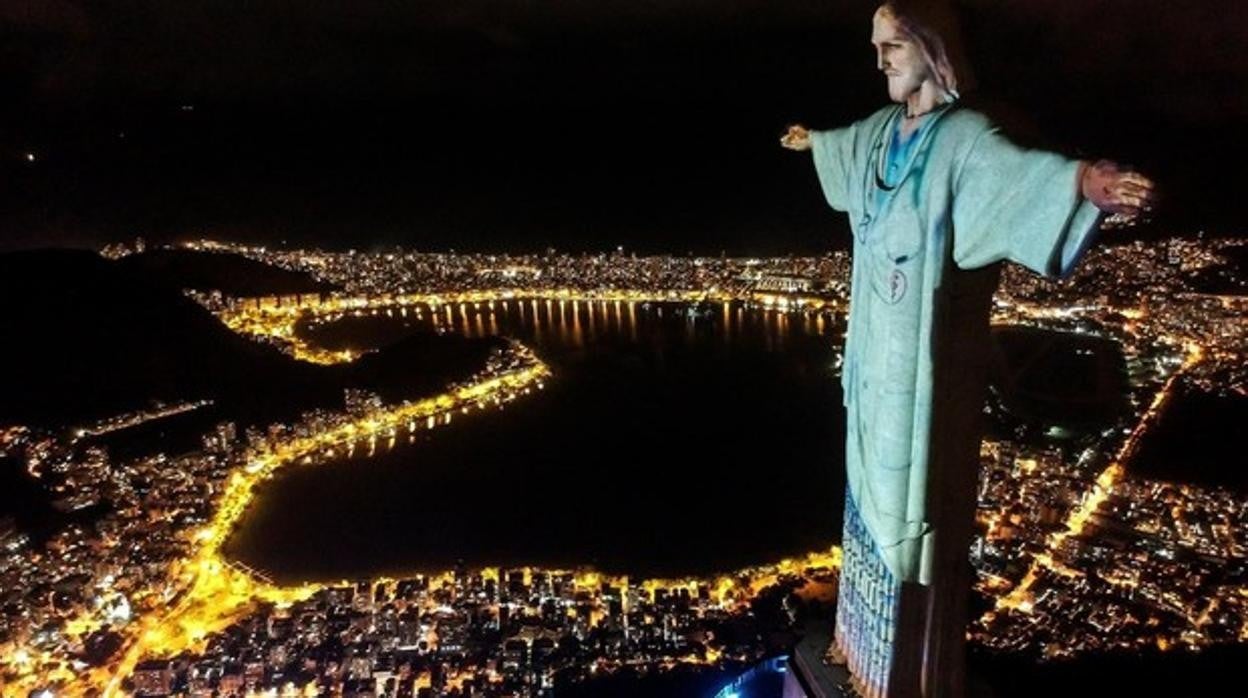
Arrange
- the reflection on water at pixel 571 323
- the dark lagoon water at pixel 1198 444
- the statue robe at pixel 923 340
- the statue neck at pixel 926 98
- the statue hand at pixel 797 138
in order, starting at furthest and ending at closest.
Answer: the reflection on water at pixel 571 323 → the dark lagoon water at pixel 1198 444 → the statue hand at pixel 797 138 → the statue neck at pixel 926 98 → the statue robe at pixel 923 340

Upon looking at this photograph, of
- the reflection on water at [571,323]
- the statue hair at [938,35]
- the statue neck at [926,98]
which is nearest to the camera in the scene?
the statue hair at [938,35]

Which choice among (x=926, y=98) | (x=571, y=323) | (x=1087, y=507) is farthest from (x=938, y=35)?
(x=571, y=323)

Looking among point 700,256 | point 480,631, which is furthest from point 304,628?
point 700,256

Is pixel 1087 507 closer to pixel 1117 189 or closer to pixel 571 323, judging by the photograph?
A: pixel 1117 189

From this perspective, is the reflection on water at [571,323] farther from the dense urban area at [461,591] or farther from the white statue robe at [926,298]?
the white statue robe at [926,298]

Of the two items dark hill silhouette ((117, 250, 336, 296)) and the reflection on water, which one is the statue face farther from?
dark hill silhouette ((117, 250, 336, 296))

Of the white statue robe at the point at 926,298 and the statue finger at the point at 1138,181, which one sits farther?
the white statue robe at the point at 926,298

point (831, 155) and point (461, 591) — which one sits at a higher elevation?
point (831, 155)

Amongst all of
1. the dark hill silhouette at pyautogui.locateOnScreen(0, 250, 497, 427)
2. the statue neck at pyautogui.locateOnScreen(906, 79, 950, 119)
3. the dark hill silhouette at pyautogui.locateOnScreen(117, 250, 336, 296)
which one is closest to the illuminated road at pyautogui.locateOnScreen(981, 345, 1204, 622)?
the statue neck at pyautogui.locateOnScreen(906, 79, 950, 119)

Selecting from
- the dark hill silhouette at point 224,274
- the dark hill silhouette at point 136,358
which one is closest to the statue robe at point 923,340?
the dark hill silhouette at point 136,358

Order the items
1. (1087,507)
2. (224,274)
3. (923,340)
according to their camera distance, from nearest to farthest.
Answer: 1. (923,340)
2. (1087,507)
3. (224,274)
